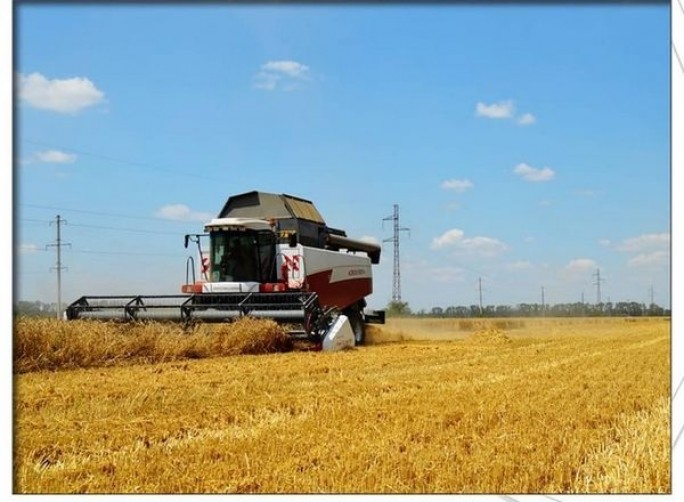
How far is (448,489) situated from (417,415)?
1.95 metres

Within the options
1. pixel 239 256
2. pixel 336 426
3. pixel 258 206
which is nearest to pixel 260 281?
pixel 239 256

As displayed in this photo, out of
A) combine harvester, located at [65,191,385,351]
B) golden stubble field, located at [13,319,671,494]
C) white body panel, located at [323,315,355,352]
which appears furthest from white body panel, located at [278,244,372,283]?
golden stubble field, located at [13,319,671,494]

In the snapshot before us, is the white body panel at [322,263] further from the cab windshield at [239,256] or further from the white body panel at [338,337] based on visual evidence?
the white body panel at [338,337]

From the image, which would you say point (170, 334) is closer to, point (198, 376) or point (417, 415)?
point (198, 376)

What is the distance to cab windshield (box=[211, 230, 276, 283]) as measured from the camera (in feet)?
44.4

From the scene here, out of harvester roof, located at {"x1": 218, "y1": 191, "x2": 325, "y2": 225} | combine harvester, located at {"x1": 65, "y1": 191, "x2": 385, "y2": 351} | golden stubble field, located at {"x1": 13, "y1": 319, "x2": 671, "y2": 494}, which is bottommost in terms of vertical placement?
golden stubble field, located at {"x1": 13, "y1": 319, "x2": 671, "y2": 494}

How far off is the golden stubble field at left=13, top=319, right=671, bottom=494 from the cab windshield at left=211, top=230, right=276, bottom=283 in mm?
3821

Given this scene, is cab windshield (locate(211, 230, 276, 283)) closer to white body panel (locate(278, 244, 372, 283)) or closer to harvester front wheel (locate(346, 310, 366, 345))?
white body panel (locate(278, 244, 372, 283))

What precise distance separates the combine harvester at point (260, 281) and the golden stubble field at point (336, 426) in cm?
272

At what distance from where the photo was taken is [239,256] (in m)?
13.7

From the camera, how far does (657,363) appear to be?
9.71m

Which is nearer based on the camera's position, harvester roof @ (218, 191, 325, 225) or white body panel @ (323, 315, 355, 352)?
white body panel @ (323, 315, 355, 352)

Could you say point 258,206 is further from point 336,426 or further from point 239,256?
point 336,426
